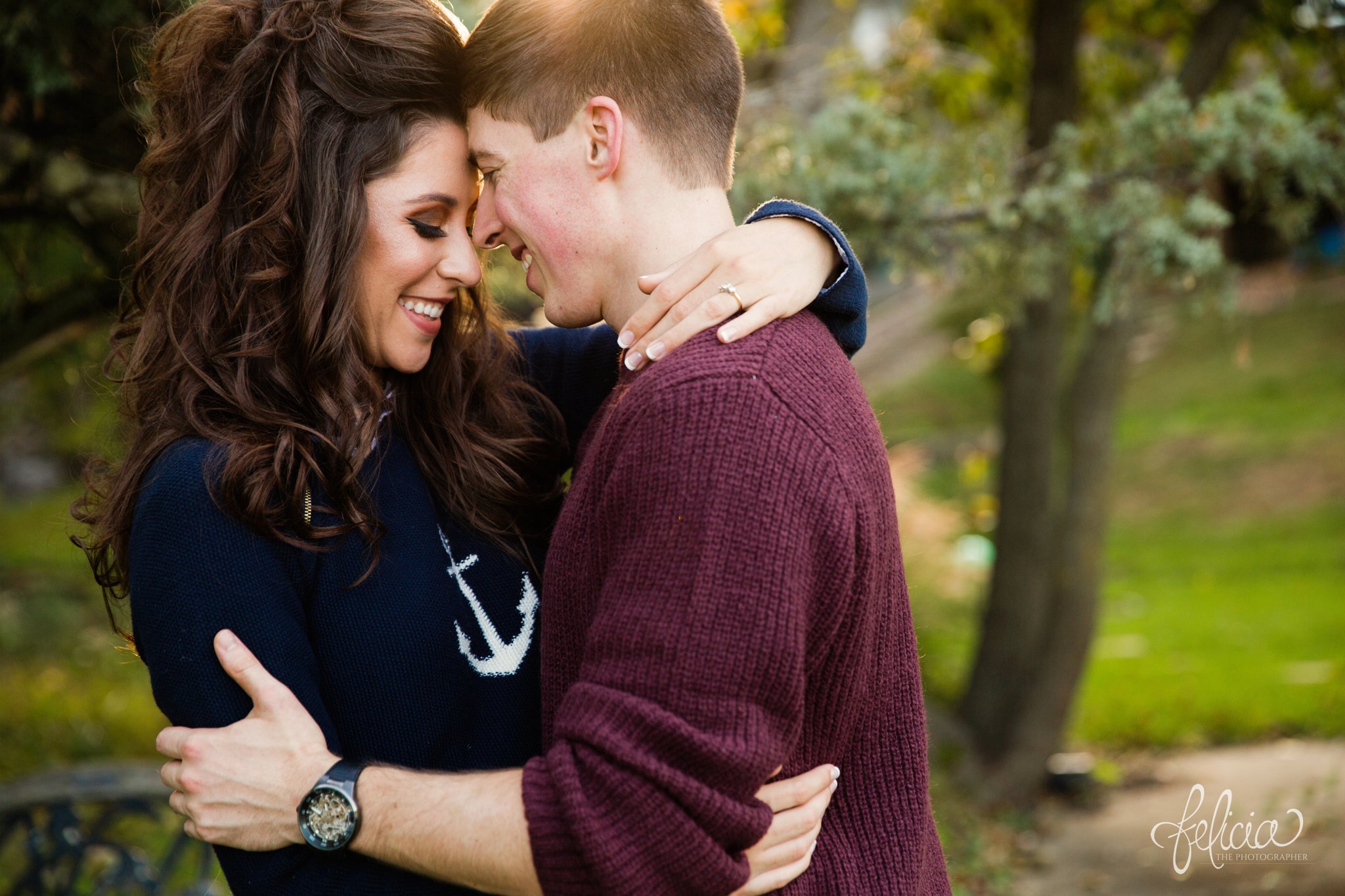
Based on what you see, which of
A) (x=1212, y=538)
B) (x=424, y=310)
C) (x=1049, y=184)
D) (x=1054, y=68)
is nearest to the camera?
(x=424, y=310)

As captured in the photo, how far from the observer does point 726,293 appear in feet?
5.25

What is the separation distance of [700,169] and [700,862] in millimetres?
1047

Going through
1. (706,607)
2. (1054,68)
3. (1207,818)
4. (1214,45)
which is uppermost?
(706,607)

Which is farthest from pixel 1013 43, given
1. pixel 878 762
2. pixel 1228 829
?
pixel 878 762

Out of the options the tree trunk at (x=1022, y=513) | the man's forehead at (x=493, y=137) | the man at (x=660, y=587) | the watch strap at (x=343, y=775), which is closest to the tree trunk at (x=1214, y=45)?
the tree trunk at (x=1022, y=513)

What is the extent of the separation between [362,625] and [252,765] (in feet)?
0.83

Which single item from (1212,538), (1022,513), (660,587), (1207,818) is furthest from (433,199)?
(1212,538)

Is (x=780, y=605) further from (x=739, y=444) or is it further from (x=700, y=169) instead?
(x=700, y=169)

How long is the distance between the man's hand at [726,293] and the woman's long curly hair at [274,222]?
523 millimetres

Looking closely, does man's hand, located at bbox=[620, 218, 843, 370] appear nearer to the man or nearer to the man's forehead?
the man

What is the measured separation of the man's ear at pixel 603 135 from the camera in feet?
5.71

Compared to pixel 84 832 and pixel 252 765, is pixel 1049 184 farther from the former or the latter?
pixel 84 832

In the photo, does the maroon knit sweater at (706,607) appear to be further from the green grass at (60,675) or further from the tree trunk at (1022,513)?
the tree trunk at (1022,513)

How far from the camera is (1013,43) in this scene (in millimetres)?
6258
